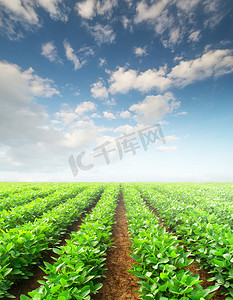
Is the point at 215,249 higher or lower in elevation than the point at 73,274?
Answer: lower

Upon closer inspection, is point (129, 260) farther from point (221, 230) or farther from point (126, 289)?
point (221, 230)

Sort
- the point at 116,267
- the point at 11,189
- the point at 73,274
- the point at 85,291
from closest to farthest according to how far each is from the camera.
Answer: the point at 85,291 → the point at 73,274 → the point at 116,267 → the point at 11,189

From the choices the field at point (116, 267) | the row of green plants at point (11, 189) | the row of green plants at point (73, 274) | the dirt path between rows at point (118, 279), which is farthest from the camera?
the row of green plants at point (11, 189)

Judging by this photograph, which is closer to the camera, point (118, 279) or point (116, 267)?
point (118, 279)

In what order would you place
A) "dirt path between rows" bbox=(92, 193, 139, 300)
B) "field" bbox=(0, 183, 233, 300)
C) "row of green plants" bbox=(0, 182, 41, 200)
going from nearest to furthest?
"field" bbox=(0, 183, 233, 300) → "dirt path between rows" bbox=(92, 193, 139, 300) → "row of green plants" bbox=(0, 182, 41, 200)

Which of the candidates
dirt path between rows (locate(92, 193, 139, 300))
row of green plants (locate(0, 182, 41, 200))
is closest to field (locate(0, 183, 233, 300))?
dirt path between rows (locate(92, 193, 139, 300))

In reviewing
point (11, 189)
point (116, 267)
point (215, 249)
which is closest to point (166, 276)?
point (215, 249)

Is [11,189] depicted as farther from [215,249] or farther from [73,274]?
[215,249]

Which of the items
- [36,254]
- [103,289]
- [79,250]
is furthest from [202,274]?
[36,254]

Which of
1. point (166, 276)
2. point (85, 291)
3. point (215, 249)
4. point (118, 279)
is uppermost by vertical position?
point (166, 276)

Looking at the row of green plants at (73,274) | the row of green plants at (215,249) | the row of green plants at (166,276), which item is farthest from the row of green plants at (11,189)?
the row of green plants at (215,249)

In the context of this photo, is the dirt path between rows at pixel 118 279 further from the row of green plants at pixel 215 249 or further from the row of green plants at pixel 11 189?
the row of green plants at pixel 11 189

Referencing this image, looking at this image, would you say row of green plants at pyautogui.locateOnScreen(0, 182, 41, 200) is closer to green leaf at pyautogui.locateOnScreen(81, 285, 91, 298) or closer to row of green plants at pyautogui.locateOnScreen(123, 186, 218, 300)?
green leaf at pyautogui.locateOnScreen(81, 285, 91, 298)

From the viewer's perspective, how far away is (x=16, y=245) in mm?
3611
